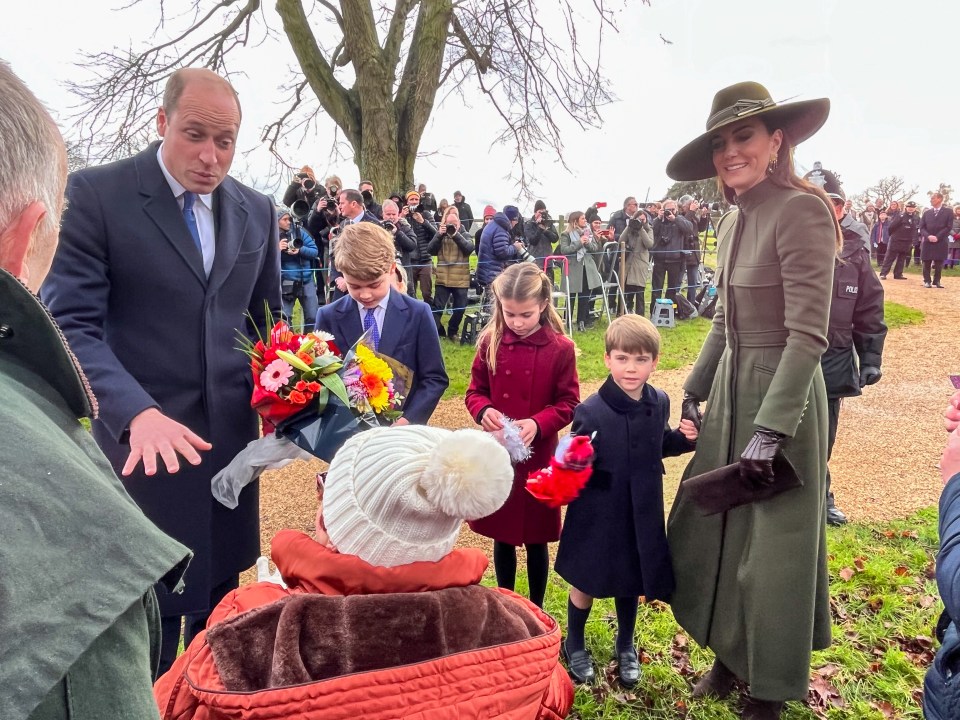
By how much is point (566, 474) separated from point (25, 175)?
209cm

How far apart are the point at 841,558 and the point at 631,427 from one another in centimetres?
217

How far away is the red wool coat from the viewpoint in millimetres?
3152

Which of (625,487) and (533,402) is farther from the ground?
(533,402)

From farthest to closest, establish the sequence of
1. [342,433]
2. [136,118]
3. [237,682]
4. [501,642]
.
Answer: [136,118]
[342,433]
[501,642]
[237,682]

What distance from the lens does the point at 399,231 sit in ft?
29.3

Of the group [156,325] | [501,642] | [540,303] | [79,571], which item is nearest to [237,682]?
[501,642]

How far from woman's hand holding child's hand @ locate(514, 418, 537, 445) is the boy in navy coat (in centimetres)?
29

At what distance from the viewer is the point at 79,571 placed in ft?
2.39

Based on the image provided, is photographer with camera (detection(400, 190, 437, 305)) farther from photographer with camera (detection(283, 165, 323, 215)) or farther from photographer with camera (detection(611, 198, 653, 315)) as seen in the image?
photographer with camera (detection(611, 198, 653, 315))

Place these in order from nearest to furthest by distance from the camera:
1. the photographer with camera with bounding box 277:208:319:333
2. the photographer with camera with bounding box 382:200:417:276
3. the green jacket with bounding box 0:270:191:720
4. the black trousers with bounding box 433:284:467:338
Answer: the green jacket with bounding box 0:270:191:720, the photographer with camera with bounding box 277:208:319:333, the photographer with camera with bounding box 382:200:417:276, the black trousers with bounding box 433:284:467:338

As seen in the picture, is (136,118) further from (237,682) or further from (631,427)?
(237,682)

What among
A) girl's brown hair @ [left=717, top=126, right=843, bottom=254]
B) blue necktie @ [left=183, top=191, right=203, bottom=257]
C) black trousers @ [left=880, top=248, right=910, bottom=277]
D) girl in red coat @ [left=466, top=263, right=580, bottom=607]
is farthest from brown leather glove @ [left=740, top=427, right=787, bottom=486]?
black trousers @ [left=880, top=248, right=910, bottom=277]

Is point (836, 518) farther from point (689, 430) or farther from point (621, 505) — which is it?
point (621, 505)

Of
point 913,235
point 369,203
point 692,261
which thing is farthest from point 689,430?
point 913,235
